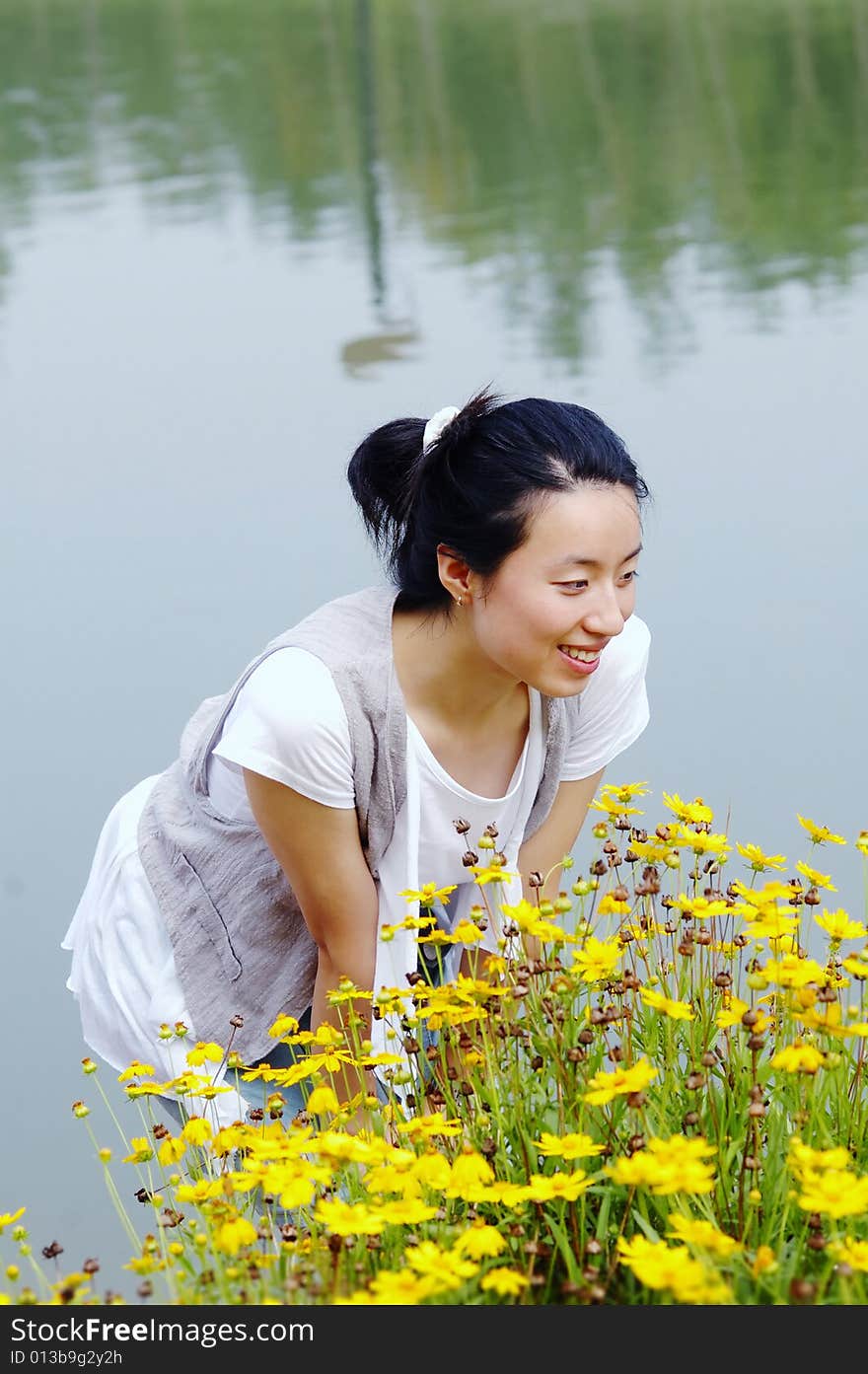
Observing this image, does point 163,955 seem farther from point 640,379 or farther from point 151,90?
point 151,90

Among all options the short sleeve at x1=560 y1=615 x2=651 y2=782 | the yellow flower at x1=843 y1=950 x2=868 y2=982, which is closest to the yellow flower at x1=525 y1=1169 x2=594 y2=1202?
the yellow flower at x1=843 y1=950 x2=868 y2=982

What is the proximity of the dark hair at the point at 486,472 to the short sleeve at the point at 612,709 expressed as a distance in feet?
0.70

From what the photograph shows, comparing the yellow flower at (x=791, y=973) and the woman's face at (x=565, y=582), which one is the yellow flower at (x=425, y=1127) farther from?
the woman's face at (x=565, y=582)

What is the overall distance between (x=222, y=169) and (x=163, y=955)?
22.8 ft

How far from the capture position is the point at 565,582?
177cm

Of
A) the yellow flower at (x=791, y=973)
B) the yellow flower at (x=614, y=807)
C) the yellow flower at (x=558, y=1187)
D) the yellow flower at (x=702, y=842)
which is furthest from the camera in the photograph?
the yellow flower at (x=614, y=807)

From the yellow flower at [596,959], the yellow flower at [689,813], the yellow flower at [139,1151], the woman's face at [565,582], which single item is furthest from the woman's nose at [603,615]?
the yellow flower at [139,1151]

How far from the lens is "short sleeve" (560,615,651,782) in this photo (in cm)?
204

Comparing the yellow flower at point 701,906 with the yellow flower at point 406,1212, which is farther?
the yellow flower at point 701,906

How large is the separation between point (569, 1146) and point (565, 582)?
2.21 feet

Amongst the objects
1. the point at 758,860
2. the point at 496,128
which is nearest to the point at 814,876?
the point at 758,860

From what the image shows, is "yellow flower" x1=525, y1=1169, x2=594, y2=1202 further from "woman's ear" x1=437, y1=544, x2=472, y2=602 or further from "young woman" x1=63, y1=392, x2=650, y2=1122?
"woman's ear" x1=437, y1=544, x2=472, y2=602

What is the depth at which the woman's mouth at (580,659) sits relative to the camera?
180 centimetres

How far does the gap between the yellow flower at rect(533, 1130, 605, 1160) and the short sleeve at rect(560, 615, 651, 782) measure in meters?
0.81
